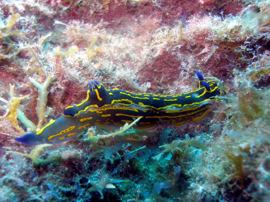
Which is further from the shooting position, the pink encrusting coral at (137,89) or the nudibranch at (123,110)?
the nudibranch at (123,110)

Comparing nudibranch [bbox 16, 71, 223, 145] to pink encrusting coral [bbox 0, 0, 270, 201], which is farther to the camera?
nudibranch [bbox 16, 71, 223, 145]

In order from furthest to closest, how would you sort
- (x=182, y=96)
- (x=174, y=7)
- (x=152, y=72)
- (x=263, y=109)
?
1. (x=174, y=7)
2. (x=152, y=72)
3. (x=182, y=96)
4. (x=263, y=109)

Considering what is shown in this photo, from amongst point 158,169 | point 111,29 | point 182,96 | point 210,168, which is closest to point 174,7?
point 111,29

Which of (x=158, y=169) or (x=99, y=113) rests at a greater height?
(x=99, y=113)

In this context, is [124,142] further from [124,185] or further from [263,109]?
[263,109]
